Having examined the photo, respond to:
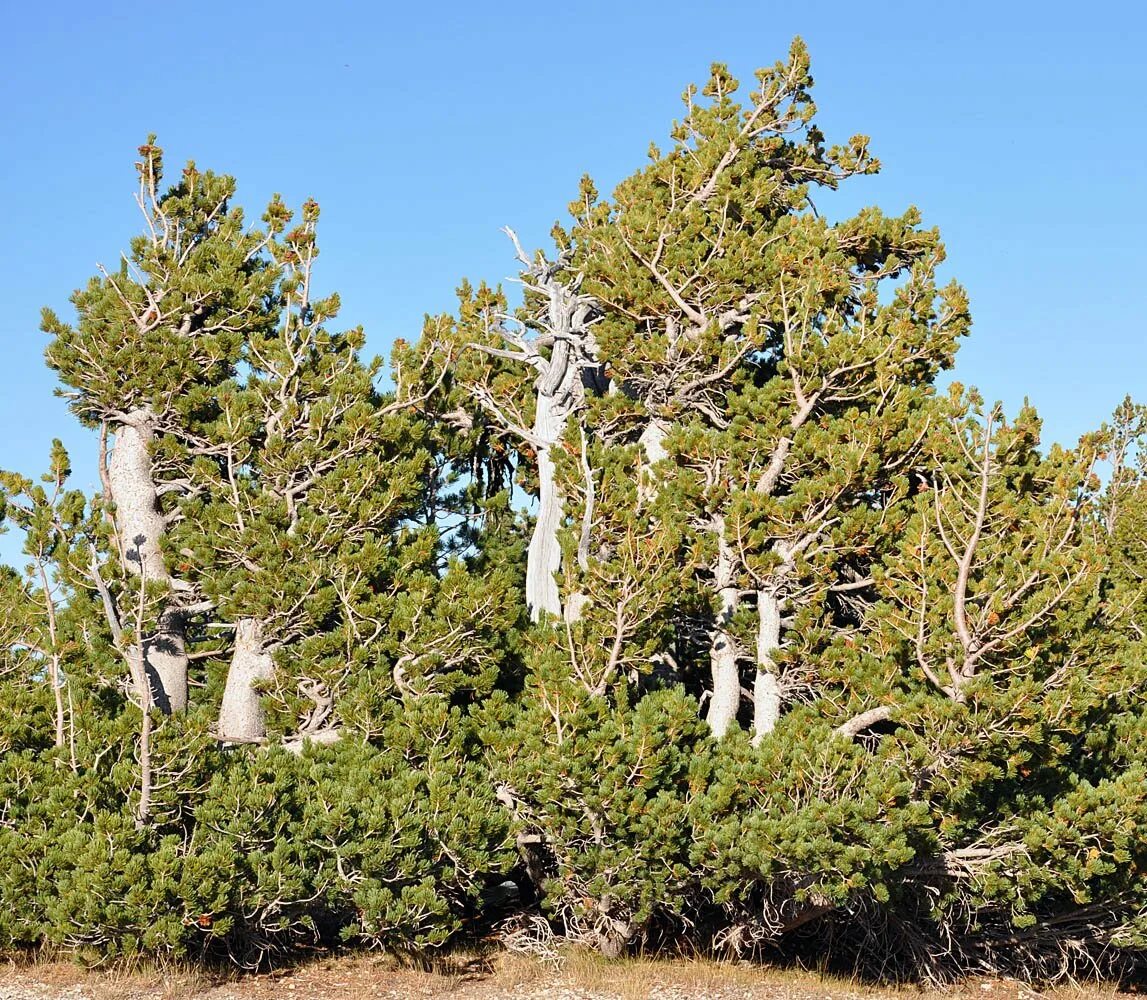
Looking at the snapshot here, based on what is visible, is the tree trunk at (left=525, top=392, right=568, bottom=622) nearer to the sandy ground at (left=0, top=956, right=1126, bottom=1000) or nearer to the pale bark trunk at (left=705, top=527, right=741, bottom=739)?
the pale bark trunk at (left=705, top=527, right=741, bottom=739)

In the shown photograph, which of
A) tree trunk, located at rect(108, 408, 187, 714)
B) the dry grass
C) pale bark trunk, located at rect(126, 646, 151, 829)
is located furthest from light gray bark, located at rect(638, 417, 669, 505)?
pale bark trunk, located at rect(126, 646, 151, 829)

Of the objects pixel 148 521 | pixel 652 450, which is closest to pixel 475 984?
pixel 148 521

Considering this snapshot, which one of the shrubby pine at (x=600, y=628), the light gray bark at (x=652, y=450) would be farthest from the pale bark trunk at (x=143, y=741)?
the light gray bark at (x=652, y=450)

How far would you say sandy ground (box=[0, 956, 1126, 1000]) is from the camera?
9672 mm

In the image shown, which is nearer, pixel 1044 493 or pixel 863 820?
pixel 863 820

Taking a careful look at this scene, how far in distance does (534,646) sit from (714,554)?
2157mm

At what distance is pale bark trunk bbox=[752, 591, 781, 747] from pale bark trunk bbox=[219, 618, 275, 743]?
5.10m

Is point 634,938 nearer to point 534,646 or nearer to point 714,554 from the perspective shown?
point 534,646

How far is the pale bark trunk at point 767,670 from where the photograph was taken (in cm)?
1217

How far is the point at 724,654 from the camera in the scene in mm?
12914

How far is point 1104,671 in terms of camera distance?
10.4 meters

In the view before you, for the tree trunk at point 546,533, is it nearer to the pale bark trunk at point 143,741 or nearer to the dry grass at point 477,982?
the dry grass at point 477,982

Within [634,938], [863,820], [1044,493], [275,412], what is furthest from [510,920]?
[1044,493]

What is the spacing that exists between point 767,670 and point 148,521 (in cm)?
678
